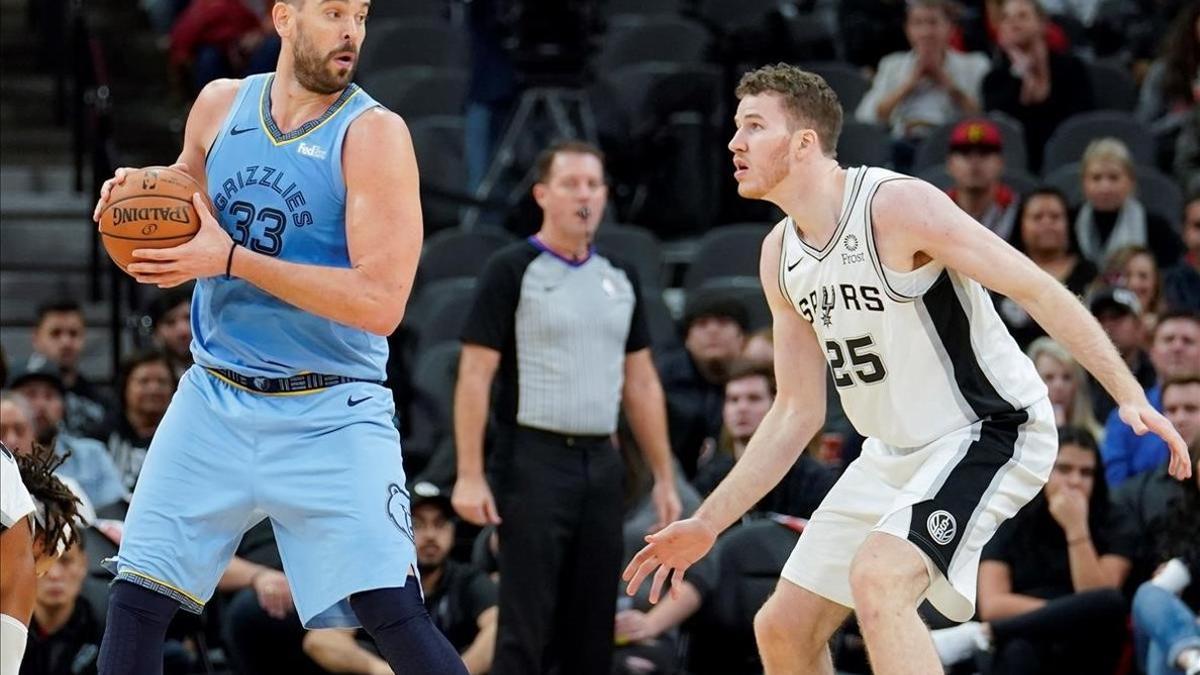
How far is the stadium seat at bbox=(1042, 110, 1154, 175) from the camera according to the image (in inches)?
464

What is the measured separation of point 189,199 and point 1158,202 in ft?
25.1

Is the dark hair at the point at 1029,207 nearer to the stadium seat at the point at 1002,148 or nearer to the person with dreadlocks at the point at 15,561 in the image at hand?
the stadium seat at the point at 1002,148

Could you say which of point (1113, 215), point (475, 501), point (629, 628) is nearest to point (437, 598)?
point (629, 628)

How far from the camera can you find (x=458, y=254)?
1102cm

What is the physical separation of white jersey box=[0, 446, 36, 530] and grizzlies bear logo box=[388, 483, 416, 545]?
87 centimetres

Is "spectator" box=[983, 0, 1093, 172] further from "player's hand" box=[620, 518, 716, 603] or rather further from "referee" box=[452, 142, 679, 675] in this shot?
"player's hand" box=[620, 518, 716, 603]

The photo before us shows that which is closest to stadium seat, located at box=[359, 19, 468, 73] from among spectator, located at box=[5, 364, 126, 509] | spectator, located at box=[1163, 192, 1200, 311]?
spectator, located at box=[5, 364, 126, 509]

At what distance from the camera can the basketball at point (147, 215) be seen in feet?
16.2

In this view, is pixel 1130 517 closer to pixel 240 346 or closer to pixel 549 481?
pixel 549 481

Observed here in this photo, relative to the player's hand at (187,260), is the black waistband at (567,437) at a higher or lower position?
lower

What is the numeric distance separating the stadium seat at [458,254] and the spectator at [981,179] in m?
2.43

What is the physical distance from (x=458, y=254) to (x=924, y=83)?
10.7ft

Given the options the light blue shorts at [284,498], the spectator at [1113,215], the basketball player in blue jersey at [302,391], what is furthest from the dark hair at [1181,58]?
the light blue shorts at [284,498]

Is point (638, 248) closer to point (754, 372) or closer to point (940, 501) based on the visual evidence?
point (754, 372)
